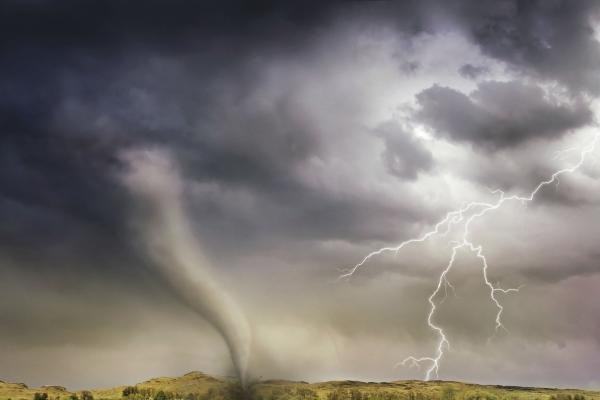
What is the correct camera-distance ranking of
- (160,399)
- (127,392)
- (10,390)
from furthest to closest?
(10,390)
(127,392)
(160,399)

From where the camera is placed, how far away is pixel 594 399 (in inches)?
6658

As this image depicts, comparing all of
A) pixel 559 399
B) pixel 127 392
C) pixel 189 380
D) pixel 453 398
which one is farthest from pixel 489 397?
pixel 189 380

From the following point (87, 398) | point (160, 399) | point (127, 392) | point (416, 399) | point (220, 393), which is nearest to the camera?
point (220, 393)

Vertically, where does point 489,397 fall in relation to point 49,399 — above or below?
above

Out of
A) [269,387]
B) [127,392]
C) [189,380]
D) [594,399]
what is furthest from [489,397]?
[189,380]

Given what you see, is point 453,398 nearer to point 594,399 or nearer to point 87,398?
point 594,399

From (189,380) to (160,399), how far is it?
86.3 meters

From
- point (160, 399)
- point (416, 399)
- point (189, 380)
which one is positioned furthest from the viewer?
point (189, 380)

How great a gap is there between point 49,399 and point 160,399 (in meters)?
39.7

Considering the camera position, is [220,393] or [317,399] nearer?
[220,393]

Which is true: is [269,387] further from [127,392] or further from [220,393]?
[127,392]

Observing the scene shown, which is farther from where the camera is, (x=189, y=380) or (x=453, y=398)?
(x=189, y=380)

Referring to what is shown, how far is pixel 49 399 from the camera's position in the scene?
136 m

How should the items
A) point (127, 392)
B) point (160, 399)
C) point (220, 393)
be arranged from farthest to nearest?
1. point (127, 392)
2. point (160, 399)
3. point (220, 393)
